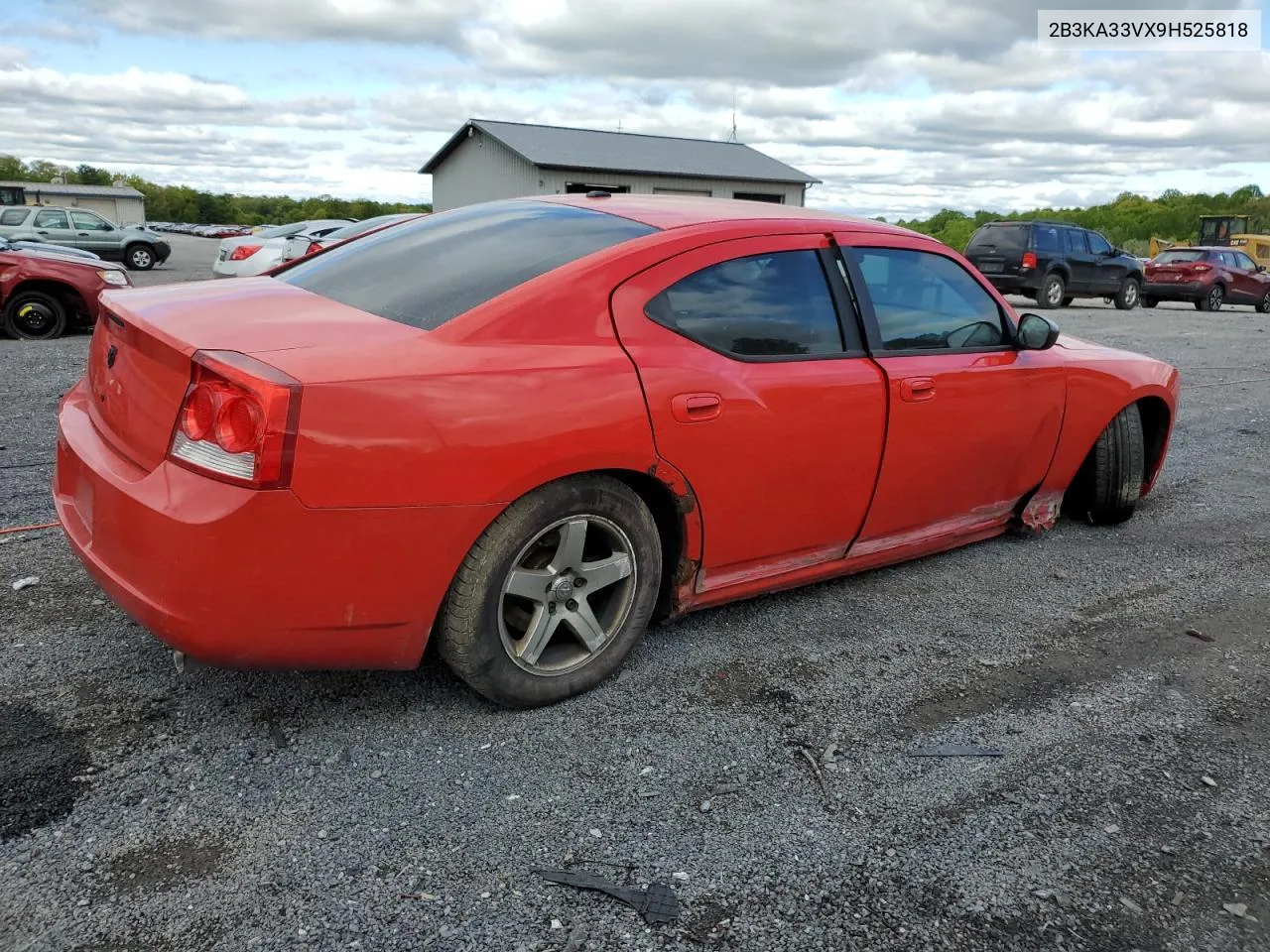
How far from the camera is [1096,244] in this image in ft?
68.8

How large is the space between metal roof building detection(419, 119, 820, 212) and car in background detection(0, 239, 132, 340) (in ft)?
66.5

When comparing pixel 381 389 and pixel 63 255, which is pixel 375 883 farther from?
pixel 63 255

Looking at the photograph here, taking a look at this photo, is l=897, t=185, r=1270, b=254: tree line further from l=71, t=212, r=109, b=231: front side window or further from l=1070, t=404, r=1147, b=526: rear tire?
l=1070, t=404, r=1147, b=526: rear tire

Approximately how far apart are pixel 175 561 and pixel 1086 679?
2.85 metres

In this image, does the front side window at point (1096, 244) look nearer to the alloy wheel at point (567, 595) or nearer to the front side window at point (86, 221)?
A: the alloy wheel at point (567, 595)

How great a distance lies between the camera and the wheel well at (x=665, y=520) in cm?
302

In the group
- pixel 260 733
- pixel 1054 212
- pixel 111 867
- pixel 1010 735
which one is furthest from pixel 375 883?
pixel 1054 212

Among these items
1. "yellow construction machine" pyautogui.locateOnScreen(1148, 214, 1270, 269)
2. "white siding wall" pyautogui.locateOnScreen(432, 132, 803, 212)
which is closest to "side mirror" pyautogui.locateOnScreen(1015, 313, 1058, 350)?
"white siding wall" pyautogui.locateOnScreen(432, 132, 803, 212)

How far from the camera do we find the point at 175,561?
243 cm

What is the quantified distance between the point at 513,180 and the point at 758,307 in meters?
30.8

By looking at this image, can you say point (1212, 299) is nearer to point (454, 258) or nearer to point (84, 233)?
point (454, 258)

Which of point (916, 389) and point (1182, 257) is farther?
point (1182, 257)

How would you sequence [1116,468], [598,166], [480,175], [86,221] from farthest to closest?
[480,175], [598,166], [86,221], [1116,468]

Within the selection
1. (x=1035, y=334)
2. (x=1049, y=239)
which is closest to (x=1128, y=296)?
(x=1049, y=239)
